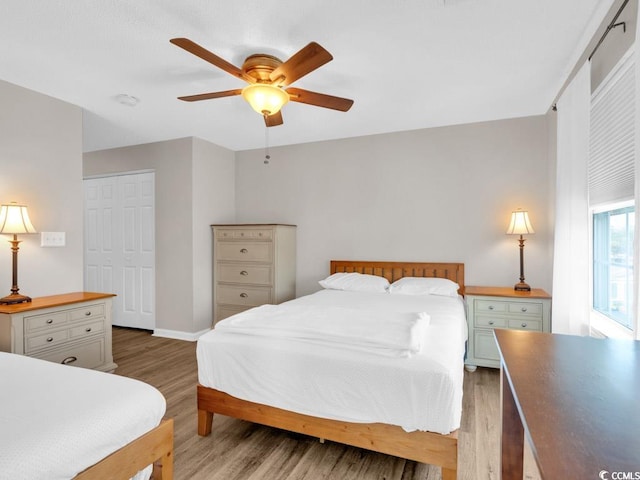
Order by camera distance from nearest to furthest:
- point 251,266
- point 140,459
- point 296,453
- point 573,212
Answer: point 140,459 < point 296,453 < point 573,212 < point 251,266

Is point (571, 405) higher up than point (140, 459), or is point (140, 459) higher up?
point (571, 405)

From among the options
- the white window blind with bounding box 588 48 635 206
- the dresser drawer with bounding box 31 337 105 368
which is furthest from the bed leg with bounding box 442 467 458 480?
the dresser drawer with bounding box 31 337 105 368

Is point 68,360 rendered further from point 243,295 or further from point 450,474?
point 450,474

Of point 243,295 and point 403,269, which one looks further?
point 243,295

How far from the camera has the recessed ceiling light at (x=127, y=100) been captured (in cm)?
302

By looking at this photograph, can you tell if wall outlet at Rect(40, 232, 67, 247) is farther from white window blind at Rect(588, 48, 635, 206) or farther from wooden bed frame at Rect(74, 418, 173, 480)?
white window blind at Rect(588, 48, 635, 206)

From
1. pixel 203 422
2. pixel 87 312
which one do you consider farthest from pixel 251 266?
pixel 203 422

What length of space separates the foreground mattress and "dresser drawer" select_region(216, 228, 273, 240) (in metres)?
2.05

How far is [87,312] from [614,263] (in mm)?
3940

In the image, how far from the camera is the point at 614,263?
219 cm

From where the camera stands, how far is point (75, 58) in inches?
94.3

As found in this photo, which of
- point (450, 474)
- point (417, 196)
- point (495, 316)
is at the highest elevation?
point (417, 196)

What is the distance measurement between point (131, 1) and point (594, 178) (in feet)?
9.64

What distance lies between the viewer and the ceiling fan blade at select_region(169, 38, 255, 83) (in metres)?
1.74
